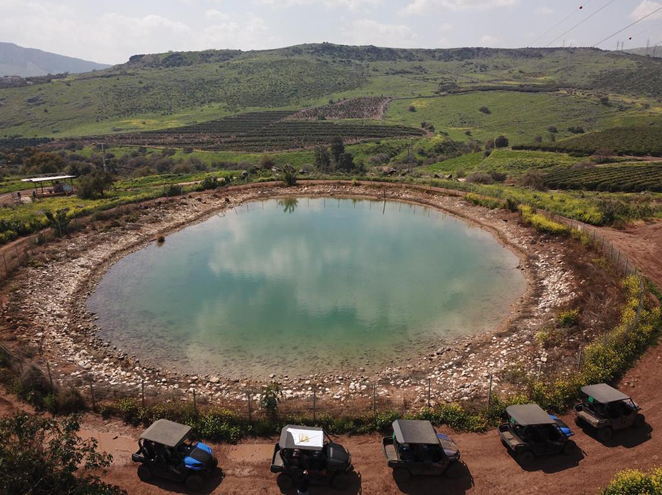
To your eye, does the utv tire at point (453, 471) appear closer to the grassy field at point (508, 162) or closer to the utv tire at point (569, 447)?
the utv tire at point (569, 447)

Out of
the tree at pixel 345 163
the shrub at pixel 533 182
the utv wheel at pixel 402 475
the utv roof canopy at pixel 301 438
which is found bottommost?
the utv wheel at pixel 402 475

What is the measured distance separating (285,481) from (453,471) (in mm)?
5639

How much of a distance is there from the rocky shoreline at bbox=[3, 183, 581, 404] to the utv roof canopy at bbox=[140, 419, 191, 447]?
3.36m

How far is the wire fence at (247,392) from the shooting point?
17906 millimetres

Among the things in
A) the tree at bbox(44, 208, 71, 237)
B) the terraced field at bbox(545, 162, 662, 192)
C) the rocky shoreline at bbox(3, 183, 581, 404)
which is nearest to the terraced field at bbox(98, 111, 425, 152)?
the terraced field at bbox(545, 162, 662, 192)

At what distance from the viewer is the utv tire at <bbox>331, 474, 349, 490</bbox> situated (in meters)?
13.9

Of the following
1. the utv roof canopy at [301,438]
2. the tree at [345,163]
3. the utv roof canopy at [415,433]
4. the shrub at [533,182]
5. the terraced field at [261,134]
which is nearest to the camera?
the utv roof canopy at [301,438]

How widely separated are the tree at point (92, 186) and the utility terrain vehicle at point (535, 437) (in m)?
55.7

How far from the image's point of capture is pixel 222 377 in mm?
21297

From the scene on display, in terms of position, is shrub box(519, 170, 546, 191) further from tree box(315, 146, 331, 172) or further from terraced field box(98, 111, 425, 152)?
terraced field box(98, 111, 425, 152)

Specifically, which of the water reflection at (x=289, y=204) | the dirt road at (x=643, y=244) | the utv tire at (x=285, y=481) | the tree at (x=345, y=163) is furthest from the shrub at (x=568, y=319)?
the tree at (x=345, y=163)

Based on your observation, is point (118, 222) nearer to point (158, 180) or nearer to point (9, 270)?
point (9, 270)

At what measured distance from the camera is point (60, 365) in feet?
70.6

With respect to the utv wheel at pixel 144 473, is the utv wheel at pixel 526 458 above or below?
above
